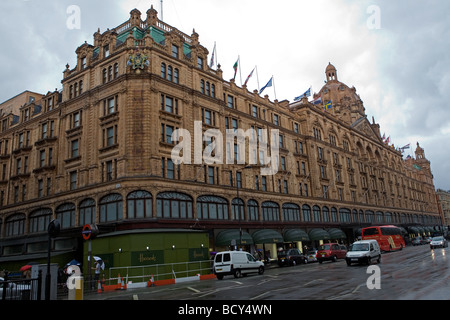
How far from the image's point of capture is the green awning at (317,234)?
52.4m

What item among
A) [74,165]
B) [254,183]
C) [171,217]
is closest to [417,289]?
[171,217]

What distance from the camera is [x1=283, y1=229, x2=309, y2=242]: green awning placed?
47.8 meters

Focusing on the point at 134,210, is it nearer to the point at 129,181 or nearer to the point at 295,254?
→ the point at 129,181

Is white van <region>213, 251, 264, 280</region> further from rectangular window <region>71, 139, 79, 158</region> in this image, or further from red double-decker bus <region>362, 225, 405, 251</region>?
red double-decker bus <region>362, 225, 405, 251</region>

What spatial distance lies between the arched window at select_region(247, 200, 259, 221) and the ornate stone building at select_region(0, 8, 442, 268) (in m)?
0.19

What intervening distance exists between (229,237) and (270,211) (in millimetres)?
11282

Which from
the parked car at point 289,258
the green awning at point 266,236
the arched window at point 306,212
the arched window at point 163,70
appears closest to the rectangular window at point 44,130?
the arched window at point 163,70

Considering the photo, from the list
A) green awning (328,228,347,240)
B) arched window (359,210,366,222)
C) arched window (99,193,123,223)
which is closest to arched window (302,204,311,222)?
green awning (328,228,347,240)

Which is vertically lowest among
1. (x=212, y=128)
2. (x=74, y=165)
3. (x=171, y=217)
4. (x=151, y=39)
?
(x=171, y=217)

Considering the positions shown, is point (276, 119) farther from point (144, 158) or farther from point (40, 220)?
point (40, 220)

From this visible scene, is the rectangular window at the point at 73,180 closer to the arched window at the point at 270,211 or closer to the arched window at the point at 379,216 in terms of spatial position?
the arched window at the point at 270,211

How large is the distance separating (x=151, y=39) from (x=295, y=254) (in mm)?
27305

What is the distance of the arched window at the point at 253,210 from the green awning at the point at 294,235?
5.94 m
